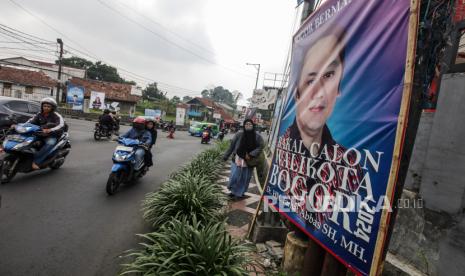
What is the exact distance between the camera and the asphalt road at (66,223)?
298 centimetres

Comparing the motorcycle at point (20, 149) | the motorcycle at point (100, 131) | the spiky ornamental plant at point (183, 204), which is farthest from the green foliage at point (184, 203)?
the motorcycle at point (100, 131)

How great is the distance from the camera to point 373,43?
2.04 metres

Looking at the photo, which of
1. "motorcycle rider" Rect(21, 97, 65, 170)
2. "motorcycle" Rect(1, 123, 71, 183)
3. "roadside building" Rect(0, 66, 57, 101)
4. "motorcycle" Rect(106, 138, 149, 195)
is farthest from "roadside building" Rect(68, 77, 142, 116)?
"motorcycle" Rect(106, 138, 149, 195)

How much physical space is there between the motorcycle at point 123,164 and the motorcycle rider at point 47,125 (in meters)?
1.44

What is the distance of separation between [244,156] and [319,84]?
3.35 meters

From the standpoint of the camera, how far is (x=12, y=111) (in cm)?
916

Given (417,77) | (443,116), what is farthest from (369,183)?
(443,116)

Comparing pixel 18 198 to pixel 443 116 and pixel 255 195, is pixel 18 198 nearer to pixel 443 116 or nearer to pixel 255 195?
pixel 255 195

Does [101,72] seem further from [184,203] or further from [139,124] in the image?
[184,203]

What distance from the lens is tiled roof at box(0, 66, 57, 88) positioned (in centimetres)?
3167

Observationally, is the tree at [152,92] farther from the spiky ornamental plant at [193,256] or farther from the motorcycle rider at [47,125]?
the spiky ornamental plant at [193,256]

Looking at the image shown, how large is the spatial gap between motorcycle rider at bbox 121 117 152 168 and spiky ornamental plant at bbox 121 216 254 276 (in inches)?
136

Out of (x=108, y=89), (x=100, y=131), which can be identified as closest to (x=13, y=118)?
(x=100, y=131)

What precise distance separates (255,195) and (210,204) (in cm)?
227
